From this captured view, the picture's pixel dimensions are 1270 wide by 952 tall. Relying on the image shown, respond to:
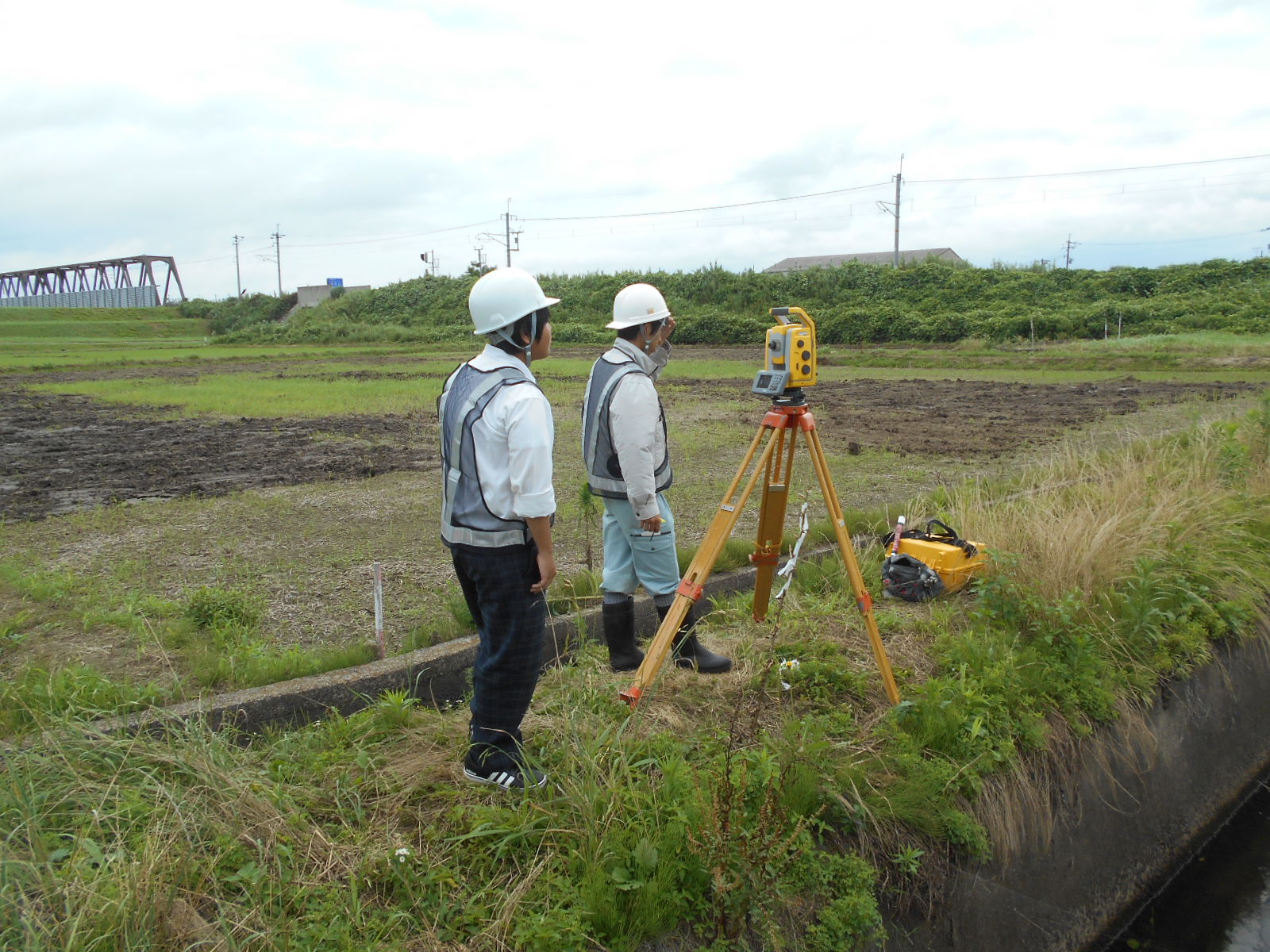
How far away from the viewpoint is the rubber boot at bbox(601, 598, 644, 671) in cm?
426

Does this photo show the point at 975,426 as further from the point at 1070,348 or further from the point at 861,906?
the point at 1070,348

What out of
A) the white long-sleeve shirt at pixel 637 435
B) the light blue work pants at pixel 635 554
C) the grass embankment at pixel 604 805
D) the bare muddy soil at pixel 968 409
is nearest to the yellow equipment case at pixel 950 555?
the grass embankment at pixel 604 805

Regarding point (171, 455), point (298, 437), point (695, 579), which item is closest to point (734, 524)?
point (695, 579)

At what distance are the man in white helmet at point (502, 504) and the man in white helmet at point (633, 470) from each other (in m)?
0.82

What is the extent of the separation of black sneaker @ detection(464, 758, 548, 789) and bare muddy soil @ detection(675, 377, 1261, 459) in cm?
964

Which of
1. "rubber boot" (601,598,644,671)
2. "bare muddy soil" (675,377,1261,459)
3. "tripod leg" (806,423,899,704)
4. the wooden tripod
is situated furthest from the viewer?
"bare muddy soil" (675,377,1261,459)

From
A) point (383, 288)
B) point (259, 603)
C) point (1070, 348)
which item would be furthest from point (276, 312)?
point (259, 603)

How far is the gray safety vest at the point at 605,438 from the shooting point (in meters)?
Answer: 3.92

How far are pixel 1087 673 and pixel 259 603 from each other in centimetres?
Result: 463

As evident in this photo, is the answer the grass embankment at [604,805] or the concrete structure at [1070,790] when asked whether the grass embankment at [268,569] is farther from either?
the grass embankment at [604,805]

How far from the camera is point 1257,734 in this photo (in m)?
5.27

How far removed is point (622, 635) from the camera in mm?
→ 4281

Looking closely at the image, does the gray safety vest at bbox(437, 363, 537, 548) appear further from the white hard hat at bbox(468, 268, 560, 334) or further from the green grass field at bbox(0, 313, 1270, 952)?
the green grass field at bbox(0, 313, 1270, 952)

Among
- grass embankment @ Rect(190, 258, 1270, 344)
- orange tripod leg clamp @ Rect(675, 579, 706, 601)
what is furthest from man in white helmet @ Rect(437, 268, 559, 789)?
grass embankment @ Rect(190, 258, 1270, 344)
